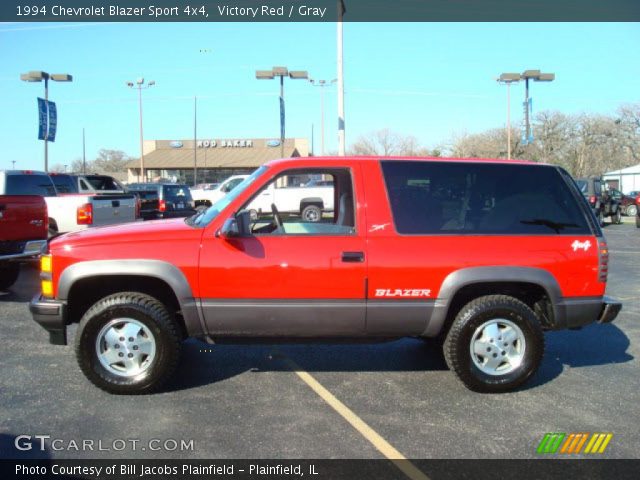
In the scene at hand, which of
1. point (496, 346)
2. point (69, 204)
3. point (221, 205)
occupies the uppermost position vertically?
point (69, 204)

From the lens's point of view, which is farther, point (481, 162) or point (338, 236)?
point (481, 162)

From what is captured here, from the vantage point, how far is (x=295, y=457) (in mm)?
3275

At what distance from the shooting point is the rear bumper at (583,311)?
4320 mm

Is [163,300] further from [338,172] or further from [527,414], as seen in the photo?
[527,414]

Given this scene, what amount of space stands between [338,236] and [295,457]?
65.9 inches

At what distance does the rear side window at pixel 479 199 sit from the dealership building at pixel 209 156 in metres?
57.5

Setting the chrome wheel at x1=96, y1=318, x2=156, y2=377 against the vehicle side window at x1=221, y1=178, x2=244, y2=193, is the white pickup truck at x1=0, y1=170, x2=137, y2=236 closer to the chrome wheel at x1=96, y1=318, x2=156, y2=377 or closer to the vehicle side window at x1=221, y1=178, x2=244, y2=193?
the chrome wheel at x1=96, y1=318, x2=156, y2=377

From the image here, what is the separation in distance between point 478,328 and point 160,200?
52.0 ft

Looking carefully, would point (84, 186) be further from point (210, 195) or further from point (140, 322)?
point (140, 322)

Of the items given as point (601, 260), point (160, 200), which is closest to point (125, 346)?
point (601, 260)

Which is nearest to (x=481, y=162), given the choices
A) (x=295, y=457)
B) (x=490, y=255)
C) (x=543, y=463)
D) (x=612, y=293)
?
(x=490, y=255)

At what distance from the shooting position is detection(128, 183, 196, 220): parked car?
723 inches

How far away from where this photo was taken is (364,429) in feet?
12.0

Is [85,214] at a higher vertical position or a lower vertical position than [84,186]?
lower
